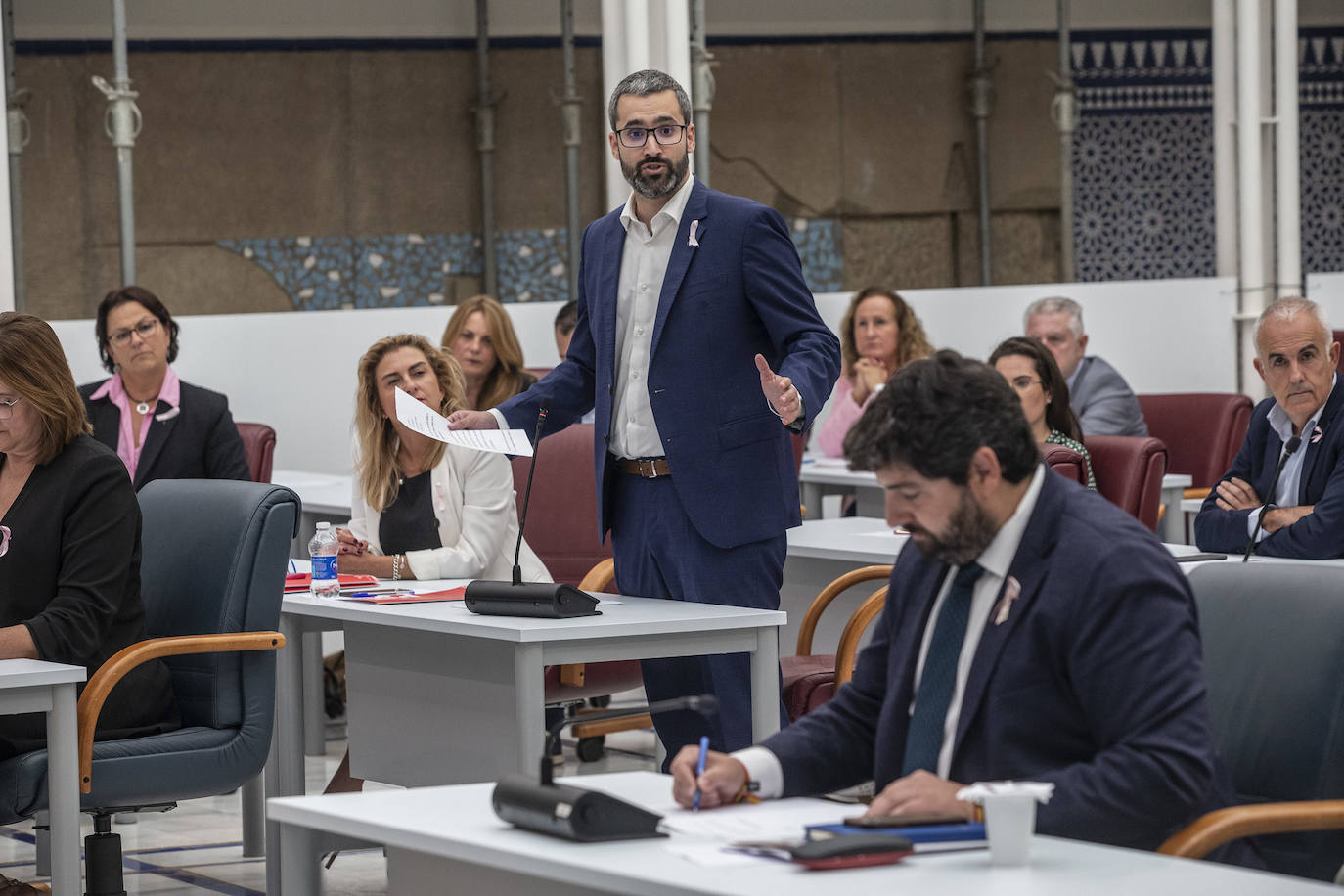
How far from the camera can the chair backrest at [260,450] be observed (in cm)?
616

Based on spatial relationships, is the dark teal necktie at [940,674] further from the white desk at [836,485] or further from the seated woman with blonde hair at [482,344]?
the seated woman with blonde hair at [482,344]

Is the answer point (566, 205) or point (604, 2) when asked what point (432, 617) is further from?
point (566, 205)

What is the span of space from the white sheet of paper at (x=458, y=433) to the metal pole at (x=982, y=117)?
6.18m

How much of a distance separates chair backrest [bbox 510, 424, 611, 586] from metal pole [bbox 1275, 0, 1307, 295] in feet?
13.9

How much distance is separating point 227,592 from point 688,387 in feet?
3.30

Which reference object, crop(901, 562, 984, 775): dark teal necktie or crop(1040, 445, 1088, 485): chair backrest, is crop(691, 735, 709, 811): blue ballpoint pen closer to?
crop(901, 562, 984, 775): dark teal necktie

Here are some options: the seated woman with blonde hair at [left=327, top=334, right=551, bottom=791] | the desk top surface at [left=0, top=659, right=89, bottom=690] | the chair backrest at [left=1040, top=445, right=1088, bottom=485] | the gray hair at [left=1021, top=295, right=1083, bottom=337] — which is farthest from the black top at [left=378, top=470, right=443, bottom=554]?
the gray hair at [left=1021, top=295, right=1083, bottom=337]

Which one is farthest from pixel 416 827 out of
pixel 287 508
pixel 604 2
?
pixel 604 2

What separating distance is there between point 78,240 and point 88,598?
5171 mm

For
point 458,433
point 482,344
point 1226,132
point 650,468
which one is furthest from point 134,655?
point 1226,132

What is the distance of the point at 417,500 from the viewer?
4613 mm

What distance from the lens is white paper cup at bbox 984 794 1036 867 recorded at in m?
1.85

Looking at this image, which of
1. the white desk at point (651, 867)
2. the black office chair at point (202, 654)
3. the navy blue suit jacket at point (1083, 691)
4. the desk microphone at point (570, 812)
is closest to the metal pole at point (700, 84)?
the black office chair at point (202, 654)

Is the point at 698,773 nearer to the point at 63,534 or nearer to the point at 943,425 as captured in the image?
the point at 943,425
